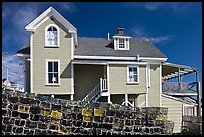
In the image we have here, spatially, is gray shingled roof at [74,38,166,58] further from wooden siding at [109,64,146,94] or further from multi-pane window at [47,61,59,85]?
multi-pane window at [47,61,59,85]

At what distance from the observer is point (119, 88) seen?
1711 cm

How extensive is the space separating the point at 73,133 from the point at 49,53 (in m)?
8.00

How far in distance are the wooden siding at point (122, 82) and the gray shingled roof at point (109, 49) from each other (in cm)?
127

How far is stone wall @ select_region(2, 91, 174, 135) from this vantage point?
8.55 meters

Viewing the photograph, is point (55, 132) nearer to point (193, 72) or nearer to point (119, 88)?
point (119, 88)

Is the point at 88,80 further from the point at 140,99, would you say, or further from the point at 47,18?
the point at 47,18

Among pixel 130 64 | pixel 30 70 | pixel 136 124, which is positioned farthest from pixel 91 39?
pixel 136 124

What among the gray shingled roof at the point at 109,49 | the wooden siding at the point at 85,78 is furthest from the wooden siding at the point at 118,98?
the gray shingled roof at the point at 109,49

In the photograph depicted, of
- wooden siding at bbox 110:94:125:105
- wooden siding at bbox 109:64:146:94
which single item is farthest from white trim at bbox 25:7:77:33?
wooden siding at bbox 110:94:125:105

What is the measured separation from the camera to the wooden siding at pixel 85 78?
17766mm

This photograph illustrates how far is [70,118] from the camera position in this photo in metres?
9.49

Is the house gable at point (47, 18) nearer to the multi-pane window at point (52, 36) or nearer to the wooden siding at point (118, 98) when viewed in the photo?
the multi-pane window at point (52, 36)

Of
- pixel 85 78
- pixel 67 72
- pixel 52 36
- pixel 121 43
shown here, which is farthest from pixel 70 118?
pixel 121 43

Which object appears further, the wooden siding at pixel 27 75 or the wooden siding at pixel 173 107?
the wooden siding at pixel 173 107
